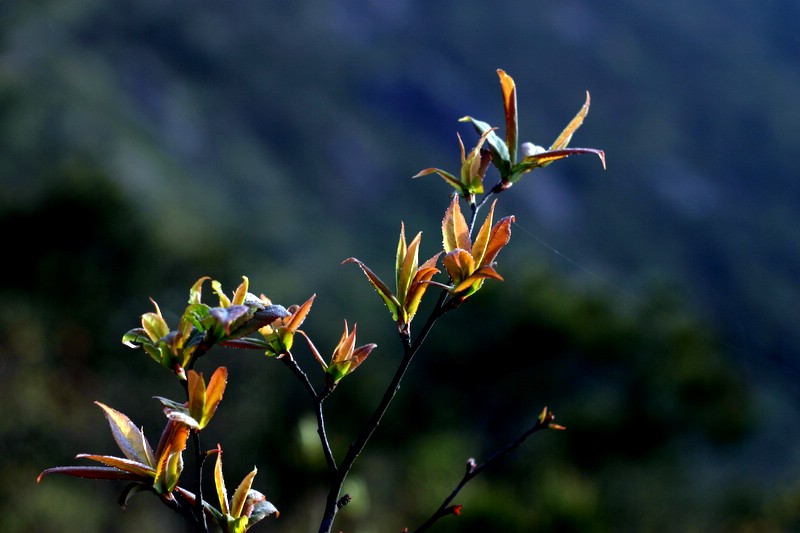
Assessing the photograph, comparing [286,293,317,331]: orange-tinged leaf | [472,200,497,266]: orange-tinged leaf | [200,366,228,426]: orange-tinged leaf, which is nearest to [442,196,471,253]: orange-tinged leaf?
[472,200,497,266]: orange-tinged leaf

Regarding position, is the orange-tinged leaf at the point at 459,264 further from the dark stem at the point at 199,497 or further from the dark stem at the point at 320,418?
the dark stem at the point at 199,497

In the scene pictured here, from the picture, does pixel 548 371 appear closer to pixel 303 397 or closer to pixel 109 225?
pixel 303 397

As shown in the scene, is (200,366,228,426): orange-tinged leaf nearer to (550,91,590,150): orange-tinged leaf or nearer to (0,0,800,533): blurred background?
(550,91,590,150): orange-tinged leaf

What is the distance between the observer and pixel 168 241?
18.1 metres

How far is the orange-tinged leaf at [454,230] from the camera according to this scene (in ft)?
2.73

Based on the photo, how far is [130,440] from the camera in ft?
2.67

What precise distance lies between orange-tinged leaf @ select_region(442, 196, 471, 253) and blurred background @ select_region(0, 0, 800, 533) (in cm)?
119

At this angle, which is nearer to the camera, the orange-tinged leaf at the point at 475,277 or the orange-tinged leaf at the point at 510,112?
the orange-tinged leaf at the point at 475,277

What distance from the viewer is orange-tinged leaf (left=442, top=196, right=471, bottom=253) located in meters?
0.83

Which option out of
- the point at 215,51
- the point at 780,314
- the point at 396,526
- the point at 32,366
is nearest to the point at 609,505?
the point at 396,526

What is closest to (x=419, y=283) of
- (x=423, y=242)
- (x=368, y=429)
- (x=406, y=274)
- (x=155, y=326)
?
(x=406, y=274)

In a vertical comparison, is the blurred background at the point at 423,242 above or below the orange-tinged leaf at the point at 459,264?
below

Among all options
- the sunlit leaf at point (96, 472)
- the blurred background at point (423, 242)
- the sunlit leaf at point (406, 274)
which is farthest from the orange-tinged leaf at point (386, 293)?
the blurred background at point (423, 242)

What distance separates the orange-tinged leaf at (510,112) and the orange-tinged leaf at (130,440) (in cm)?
46
